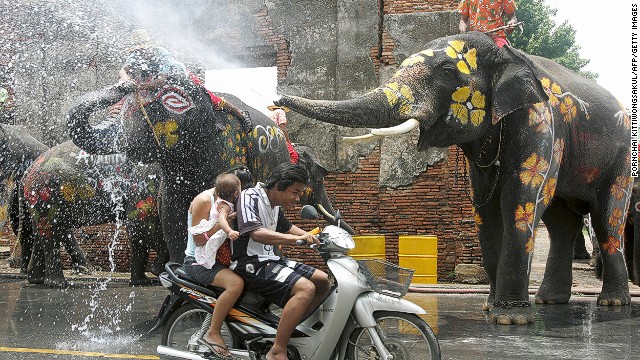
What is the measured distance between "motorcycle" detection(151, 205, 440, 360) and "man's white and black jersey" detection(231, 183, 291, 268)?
0.24 meters

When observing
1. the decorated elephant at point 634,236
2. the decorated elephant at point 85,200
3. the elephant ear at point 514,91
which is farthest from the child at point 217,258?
the decorated elephant at point 634,236

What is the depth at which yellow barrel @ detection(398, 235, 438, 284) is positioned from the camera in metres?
12.2

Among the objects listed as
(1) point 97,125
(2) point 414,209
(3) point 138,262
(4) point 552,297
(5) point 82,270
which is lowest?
(5) point 82,270

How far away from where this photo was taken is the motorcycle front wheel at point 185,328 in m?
5.69

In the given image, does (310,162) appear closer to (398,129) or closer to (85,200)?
(85,200)

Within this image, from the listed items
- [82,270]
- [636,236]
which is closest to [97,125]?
[82,270]

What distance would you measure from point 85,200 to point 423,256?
182 inches

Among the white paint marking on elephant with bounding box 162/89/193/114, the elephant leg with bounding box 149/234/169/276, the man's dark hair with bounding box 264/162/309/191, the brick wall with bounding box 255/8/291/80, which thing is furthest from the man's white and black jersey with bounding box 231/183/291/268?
the brick wall with bounding box 255/8/291/80

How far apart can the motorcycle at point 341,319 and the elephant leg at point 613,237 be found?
16.5 feet

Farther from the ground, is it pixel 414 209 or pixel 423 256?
pixel 414 209

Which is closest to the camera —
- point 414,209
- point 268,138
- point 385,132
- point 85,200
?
point 385,132

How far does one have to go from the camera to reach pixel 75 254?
13250 millimetres

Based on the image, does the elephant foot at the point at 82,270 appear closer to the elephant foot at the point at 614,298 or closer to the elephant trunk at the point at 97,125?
the elephant trunk at the point at 97,125

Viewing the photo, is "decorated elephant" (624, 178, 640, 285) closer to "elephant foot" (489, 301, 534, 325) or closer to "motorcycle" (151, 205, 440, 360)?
"elephant foot" (489, 301, 534, 325)
